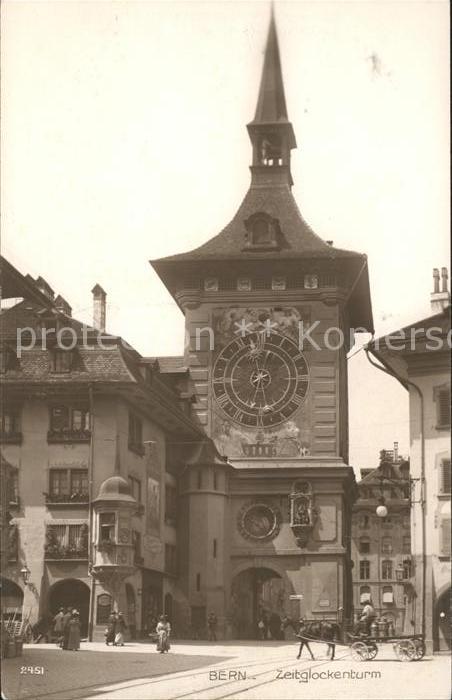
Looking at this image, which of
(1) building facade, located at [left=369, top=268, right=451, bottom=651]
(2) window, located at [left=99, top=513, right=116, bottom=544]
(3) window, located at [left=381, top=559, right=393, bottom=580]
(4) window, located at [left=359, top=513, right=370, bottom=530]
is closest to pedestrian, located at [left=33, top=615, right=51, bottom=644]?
(2) window, located at [left=99, top=513, right=116, bottom=544]

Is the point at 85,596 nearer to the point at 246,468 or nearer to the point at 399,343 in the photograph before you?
the point at 246,468

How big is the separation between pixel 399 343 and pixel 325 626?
10.2ft

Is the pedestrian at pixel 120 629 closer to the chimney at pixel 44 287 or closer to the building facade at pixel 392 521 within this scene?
the building facade at pixel 392 521

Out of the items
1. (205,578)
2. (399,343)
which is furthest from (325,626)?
(399,343)

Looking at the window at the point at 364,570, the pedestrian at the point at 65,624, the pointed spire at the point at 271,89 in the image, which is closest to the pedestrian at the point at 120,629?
the pedestrian at the point at 65,624

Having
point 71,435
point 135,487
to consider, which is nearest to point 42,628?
point 135,487

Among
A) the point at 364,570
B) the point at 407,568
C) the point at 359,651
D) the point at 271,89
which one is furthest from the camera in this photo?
the point at 364,570

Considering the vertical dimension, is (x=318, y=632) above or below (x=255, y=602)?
below

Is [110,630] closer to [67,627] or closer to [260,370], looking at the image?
[67,627]

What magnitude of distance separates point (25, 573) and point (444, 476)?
146 inches

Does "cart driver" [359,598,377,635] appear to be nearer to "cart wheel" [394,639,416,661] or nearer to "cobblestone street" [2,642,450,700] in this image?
"cobblestone street" [2,642,450,700]

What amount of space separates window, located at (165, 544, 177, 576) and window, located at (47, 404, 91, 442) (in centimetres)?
132

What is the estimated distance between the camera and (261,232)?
1380cm

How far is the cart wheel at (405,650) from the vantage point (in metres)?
11.2
